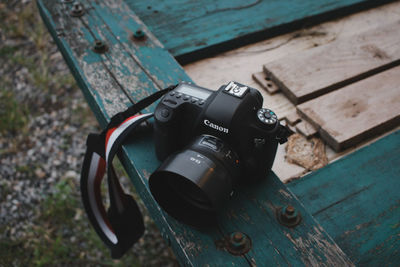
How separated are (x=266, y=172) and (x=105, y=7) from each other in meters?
1.13

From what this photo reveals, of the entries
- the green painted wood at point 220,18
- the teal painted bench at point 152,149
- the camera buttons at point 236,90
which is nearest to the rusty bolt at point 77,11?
the teal painted bench at point 152,149

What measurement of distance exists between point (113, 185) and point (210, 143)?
19.5 inches

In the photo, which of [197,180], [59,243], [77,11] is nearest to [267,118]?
[197,180]

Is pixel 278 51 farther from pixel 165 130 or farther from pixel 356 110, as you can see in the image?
pixel 165 130

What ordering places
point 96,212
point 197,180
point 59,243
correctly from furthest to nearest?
point 59,243, point 96,212, point 197,180

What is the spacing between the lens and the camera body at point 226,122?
93cm

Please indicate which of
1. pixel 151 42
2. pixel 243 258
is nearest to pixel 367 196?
pixel 243 258

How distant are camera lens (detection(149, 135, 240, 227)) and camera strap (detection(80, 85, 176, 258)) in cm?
26

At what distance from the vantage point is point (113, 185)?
1.29m

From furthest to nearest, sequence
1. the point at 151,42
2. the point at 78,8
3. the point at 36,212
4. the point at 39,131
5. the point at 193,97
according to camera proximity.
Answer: the point at 39,131, the point at 36,212, the point at 78,8, the point at 151,42, the point at 193,97

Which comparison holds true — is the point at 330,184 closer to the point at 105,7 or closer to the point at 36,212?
the point at 105,7

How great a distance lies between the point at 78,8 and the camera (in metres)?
1.63

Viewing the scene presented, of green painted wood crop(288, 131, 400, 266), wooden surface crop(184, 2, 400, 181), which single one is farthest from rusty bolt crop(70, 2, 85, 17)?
green painted wood crop(288, 131, 400, 266)

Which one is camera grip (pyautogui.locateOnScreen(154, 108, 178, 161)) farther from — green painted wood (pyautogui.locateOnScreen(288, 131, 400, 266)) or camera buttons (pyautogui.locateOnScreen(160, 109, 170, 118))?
green painted wood (pyautogui.locateOnScreen(288, 131, 400, 266))
